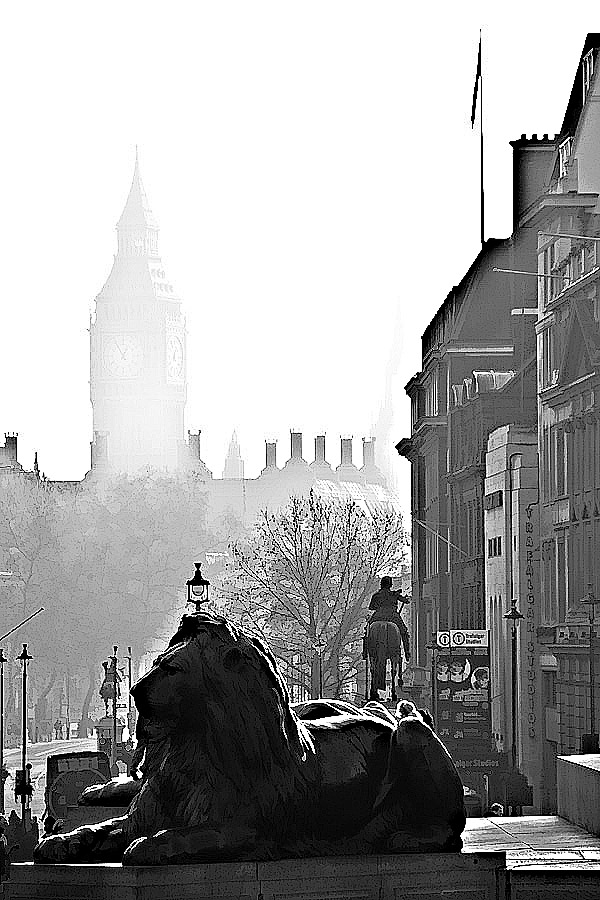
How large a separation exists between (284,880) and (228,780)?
2.10 ft

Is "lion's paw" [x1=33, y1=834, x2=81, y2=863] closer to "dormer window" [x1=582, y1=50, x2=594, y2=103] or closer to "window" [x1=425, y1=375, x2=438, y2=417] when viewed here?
"dormer window" [x1=582, y1=50, x2=594, y2=103]

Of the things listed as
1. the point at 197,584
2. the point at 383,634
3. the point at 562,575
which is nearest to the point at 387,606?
the point at 383,634

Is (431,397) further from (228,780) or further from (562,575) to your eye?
(228,780)

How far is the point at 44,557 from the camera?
486 feet

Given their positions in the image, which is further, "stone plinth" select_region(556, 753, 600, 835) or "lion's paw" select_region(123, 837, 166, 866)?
"stone plinth" select_region(556, 753, 600, 835)

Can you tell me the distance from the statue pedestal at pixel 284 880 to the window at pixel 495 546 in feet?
187

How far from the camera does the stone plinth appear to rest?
15.3 meters

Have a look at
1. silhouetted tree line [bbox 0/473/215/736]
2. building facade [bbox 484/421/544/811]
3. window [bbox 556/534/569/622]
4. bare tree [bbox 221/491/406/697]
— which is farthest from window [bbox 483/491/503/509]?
silhouetted tree line [bbox 0/473/215/736]

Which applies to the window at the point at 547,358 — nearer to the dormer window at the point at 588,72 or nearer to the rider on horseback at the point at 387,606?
the dormer window at the point at 588,72

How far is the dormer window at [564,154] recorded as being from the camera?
61459mm

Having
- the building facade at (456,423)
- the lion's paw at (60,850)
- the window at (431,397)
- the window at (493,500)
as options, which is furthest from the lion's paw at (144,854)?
the window at (431,397)

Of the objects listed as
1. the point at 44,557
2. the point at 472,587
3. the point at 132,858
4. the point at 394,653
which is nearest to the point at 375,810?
the point at 132,858

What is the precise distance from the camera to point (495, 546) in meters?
71.3

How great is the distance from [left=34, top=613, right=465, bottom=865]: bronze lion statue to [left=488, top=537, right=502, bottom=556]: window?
56.8 m
